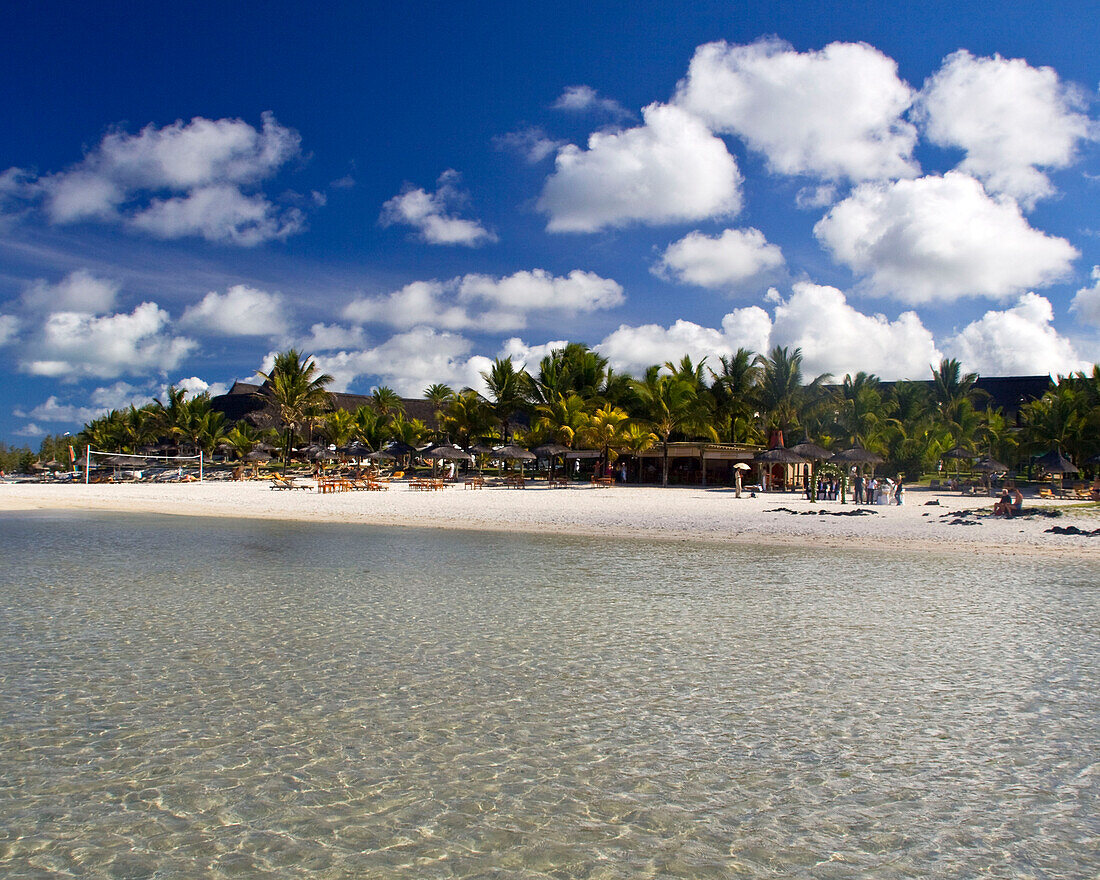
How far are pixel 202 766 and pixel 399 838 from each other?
1.45m

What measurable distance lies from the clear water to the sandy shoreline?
619cm

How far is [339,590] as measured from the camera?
984 centimetres

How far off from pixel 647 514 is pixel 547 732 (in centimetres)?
1618

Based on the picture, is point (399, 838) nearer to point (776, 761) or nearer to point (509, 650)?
point (776, 761)

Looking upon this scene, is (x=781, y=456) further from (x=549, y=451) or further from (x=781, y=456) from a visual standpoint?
(x=549, y=451)

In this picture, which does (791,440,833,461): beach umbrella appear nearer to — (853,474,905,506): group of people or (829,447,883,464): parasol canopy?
(829,447,883,464): parasol canopy

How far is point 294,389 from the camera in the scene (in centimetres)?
4603

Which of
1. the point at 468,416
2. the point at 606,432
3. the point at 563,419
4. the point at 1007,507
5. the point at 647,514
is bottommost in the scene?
the point at 647,514

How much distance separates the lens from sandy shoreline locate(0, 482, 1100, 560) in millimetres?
15812

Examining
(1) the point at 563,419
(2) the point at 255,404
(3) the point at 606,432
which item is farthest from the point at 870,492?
(2) the point at 255,404

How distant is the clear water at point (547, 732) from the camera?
3.35 m

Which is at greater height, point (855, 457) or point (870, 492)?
point (855, 457)

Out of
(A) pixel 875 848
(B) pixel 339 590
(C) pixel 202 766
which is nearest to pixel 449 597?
(B) pixel 339 590

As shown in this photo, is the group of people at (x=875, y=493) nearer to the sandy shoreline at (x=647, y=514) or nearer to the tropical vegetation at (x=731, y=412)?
the sandy shoreline at (x=647, y=514)
